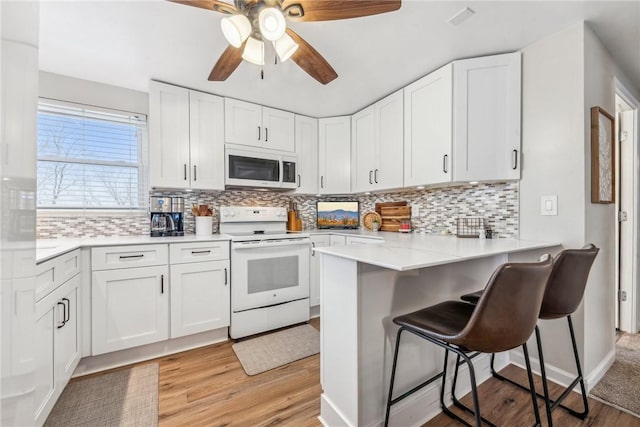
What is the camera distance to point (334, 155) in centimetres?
329

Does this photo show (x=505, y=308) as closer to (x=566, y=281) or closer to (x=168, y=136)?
(x=566, y=281)

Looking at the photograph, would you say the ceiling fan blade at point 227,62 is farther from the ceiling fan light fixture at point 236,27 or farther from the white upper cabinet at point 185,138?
the white upper cabinet at point 185,138

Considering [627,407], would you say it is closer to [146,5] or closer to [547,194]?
[547,194]

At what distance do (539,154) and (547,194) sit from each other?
0.94ft

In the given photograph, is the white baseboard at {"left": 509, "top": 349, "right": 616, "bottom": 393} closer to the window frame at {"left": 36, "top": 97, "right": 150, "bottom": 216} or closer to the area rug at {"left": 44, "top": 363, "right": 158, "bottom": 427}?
the area rug at {"left": 44, "top": 363, "right": 158, "bottom": 427}

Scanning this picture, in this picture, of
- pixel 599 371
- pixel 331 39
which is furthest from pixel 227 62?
pixel 599 371

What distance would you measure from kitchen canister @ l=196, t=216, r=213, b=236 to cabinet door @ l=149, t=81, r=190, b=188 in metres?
0.35

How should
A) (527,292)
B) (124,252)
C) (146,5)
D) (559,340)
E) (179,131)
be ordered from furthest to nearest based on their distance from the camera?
(179,131), (124,252), (559,340), (146,5), (527,292)

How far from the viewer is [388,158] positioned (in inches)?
108

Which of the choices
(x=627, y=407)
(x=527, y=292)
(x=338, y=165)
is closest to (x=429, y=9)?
(x=527, y=292)

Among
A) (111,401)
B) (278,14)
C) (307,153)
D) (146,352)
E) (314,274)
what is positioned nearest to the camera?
(278,14)

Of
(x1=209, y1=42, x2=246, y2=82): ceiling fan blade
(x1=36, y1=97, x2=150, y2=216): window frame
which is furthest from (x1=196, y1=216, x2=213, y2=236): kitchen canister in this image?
(x1=209, y1=42, x2=246, y2=82): ceiling fan blade

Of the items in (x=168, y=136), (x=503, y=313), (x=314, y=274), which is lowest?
(x=314, y=274)

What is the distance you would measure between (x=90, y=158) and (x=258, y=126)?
61.7 inches
